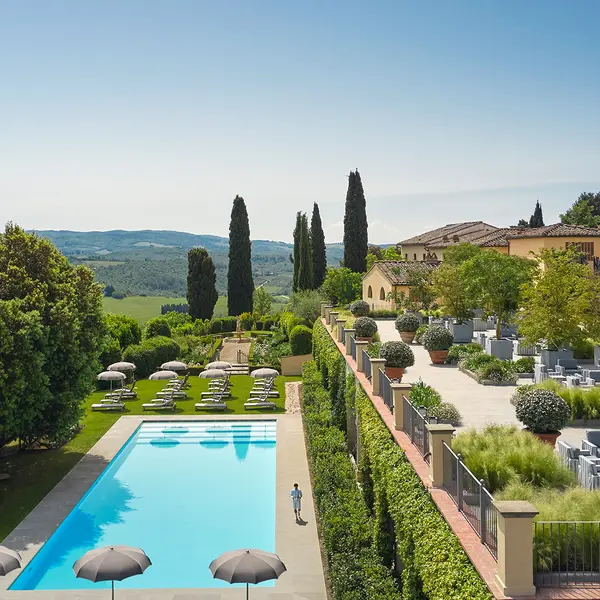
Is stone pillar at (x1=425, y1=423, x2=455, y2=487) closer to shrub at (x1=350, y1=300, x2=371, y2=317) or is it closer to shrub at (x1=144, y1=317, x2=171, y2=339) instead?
shrub at (x1=350, y1=300, x2=371, y2=317)

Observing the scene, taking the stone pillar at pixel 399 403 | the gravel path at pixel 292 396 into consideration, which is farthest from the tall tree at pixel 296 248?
the stone pillar at pixel 399 403

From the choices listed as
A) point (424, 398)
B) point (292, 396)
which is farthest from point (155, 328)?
point (424, 398)

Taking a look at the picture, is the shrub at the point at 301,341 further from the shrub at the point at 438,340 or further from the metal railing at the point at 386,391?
the metal railing at the point at 386,391

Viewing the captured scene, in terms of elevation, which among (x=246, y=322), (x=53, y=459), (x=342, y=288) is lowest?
(x=53, y=459)

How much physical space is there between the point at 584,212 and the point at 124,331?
5924 centimetres

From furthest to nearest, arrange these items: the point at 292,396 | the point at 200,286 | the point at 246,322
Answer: the point at 200,286
the point at 246,322
the point at 292,396

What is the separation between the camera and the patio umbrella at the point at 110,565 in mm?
12539

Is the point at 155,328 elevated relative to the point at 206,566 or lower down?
elevated

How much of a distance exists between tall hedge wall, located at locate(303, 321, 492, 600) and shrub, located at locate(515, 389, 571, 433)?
99.3 inches

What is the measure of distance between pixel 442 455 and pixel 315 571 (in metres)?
6.37

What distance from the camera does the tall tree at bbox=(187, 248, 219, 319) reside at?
6266 centimetres

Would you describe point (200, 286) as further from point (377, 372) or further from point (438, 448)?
point (438, 448)

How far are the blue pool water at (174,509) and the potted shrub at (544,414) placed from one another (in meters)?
7.65

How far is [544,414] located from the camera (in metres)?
12.7
